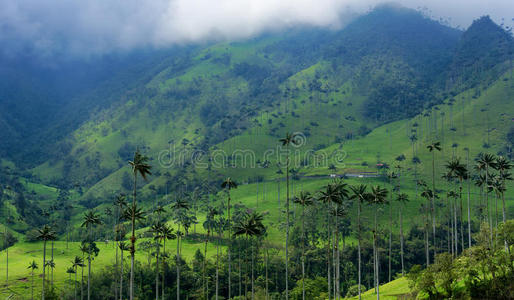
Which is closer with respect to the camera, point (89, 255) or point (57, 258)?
point (89, 255)

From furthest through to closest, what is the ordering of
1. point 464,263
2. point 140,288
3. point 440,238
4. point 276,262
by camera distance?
point 440,238 → point 276,262 → point 140,288 → point 464,263

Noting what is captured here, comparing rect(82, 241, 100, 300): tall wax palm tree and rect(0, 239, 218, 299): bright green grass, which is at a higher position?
rect(82, 241, 100, 300): tall wax palm tree

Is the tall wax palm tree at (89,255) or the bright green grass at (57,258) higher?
the tall wax palm tree at (89,255)

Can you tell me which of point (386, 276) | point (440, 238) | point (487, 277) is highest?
point (487, 277)

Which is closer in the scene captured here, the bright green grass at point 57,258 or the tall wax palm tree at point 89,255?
the tall wax palm tree at point 89,255

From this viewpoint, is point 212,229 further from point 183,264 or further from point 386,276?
point 386,276

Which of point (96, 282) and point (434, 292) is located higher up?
point (434, 292)

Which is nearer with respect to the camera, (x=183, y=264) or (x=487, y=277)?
(x=487, y=277)

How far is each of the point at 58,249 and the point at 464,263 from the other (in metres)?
166

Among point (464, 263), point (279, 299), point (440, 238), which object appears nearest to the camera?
point (464, 263)

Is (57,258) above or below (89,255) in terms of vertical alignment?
below

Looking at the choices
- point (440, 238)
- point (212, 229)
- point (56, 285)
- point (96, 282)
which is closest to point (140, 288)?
point (96, 282)

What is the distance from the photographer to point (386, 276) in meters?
139

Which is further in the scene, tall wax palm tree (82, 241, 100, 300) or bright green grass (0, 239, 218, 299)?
bright green grass (0, 239, 218, 299)
